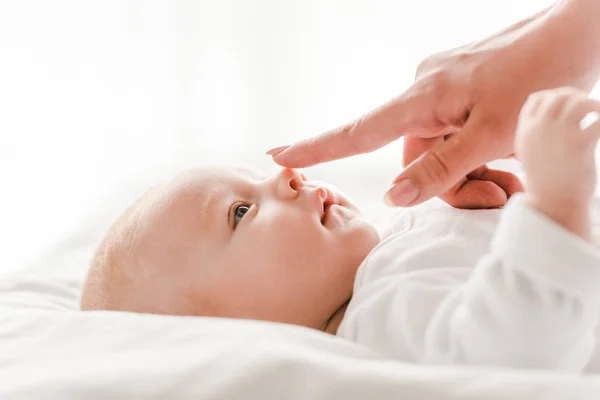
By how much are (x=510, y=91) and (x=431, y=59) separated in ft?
0.59

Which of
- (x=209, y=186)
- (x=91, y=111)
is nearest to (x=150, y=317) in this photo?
(x=209, y=186)

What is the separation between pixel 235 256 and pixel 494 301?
17.0 inches

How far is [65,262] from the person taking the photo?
1568 millimetres

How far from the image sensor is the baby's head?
3.52ft

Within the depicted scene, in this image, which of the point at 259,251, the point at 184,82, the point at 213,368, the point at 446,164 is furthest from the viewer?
the point at 184,82

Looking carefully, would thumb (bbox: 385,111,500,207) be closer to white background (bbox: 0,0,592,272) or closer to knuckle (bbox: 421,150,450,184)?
knuckle (bbox: 421,150,450,184)

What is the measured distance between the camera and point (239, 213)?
3.76 ft

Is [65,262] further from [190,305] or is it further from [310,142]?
[310,142]

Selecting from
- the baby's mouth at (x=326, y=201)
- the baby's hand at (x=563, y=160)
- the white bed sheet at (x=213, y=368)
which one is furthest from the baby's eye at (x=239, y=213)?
the baby's hand at (x=563, y=160)

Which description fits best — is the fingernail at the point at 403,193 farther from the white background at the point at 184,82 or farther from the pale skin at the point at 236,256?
the white background at the point at 184,82

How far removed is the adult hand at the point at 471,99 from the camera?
0.97 m

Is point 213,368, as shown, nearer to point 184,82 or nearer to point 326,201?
point 326,201

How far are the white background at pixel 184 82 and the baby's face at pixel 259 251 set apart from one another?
0.58 metres

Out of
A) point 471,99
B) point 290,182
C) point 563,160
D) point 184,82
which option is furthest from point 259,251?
point 184,82
